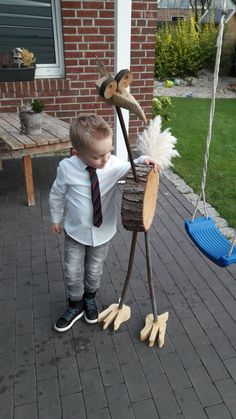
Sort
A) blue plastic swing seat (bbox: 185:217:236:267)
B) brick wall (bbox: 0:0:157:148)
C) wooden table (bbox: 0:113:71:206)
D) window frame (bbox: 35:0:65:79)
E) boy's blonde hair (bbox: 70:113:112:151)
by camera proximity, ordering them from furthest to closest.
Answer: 1. window frame (bbox: 35:0:65:79)
2. brick wall (bbox: 0:0:157:148)
3. wooden table (bbox: 0:113:71:206)
4. blue plastic swing seat (bbox: 185:217:236:267)
5. boy's blonde hair (bbox: 70:113:112:151)

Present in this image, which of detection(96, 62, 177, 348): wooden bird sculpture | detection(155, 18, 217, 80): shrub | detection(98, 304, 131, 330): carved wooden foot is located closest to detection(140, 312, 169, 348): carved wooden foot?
detection(96, 62, 177, 348): wooden bird sculpture

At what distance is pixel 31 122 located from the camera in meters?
3.77

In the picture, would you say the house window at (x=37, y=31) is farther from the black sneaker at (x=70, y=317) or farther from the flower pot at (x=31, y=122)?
the black sneaker at (x=70, y=317)

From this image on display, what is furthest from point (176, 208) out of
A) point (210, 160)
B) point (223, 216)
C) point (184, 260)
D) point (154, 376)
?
point (154, 376)

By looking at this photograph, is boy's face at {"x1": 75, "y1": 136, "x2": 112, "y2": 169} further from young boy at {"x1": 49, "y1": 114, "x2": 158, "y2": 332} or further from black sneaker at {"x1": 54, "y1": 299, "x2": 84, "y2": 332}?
black sneaker at {"x1": 54, "y1": 299, "x2": 84, "y2": 332}

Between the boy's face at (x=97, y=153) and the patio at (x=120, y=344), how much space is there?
1.14 metres

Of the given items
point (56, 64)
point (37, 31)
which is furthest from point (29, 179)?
point (37, 31)

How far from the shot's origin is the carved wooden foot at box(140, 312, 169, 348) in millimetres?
2207

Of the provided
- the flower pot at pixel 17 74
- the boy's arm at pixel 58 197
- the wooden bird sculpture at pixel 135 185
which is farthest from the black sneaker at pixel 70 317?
the flower pot at pixel 17 74

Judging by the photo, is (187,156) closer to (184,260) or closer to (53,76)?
(53,76)

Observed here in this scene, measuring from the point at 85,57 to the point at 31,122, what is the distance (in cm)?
167

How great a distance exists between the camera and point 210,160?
207 inches

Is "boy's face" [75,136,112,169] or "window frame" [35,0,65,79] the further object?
"window frame" [35,0,65,79]

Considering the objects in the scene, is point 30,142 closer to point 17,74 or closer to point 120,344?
point 17,74
